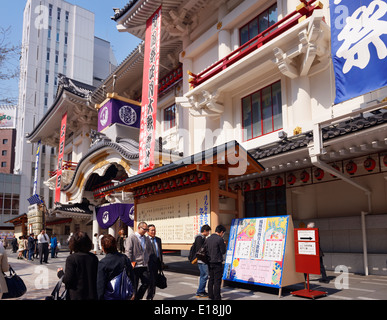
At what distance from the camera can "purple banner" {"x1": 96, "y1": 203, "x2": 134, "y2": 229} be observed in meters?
19.1

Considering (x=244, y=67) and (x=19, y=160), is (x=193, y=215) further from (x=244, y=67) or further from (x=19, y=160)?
(x=19, y=160)

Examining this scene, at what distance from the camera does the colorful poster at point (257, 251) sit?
821cm

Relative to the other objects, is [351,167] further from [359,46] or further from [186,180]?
[186,180]

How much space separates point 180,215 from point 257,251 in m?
3.35

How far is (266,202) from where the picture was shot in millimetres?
14680

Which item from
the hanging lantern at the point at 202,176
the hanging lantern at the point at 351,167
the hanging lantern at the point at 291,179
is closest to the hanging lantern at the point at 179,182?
the hanging lantern at the point at 202,176

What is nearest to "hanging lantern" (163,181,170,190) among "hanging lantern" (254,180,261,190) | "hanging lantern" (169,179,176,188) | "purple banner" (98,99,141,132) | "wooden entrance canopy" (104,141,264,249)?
"wooden entrance canopy" (104,141,264,249)

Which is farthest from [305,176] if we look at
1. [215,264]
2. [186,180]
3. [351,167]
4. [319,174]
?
[215,264]

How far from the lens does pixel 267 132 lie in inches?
559

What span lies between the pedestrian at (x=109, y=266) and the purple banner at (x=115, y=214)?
1442 cm

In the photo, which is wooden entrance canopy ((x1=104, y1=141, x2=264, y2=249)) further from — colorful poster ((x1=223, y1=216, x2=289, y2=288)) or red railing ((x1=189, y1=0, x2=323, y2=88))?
red railing ((x1=189, y1=0, x2=323, y2=88))

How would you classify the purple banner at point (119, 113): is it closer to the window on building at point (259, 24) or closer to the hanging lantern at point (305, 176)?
the window on building at point (259, 24)

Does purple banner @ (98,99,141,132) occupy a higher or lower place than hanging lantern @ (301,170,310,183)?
higher

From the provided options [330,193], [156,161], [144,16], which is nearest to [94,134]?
[156,161]
